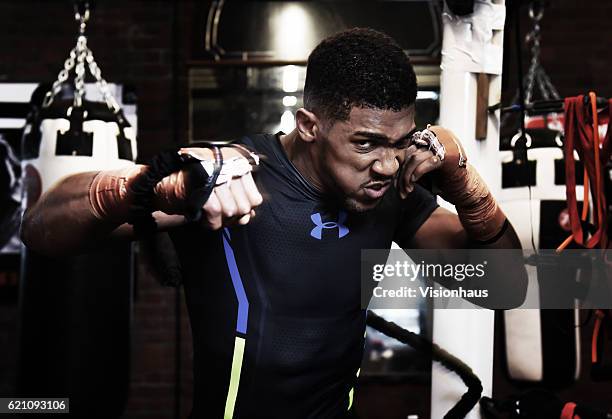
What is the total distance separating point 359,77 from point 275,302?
0.45 meters

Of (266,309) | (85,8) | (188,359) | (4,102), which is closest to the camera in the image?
(266,309)

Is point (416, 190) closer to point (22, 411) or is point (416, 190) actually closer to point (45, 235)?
point (45, 235)

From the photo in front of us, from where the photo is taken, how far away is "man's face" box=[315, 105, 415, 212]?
134 centimetres

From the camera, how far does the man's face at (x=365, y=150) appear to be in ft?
4.39

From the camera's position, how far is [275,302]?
4.75 ft

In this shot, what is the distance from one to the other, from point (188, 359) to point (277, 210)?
2.23 metres

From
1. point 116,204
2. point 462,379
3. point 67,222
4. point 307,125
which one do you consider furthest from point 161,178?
point 462,379

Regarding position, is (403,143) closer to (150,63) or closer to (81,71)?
(81,71)

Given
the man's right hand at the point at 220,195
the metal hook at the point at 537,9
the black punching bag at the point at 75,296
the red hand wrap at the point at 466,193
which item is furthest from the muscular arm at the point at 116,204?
the metal hook at the point at 537,9

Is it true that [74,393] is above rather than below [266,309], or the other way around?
below

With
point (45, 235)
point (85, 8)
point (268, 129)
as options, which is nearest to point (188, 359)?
point (268, 129)

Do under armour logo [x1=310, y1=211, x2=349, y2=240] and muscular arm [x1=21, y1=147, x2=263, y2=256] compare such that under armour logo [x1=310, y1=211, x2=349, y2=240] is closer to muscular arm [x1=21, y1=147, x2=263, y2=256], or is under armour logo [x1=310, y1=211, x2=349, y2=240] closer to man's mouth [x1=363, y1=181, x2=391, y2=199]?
man's mouth [x1=363, y1=181, x2=391, y2=199]

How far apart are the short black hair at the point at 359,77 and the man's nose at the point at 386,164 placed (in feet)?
0.27

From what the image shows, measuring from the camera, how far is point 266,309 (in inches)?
56.8
